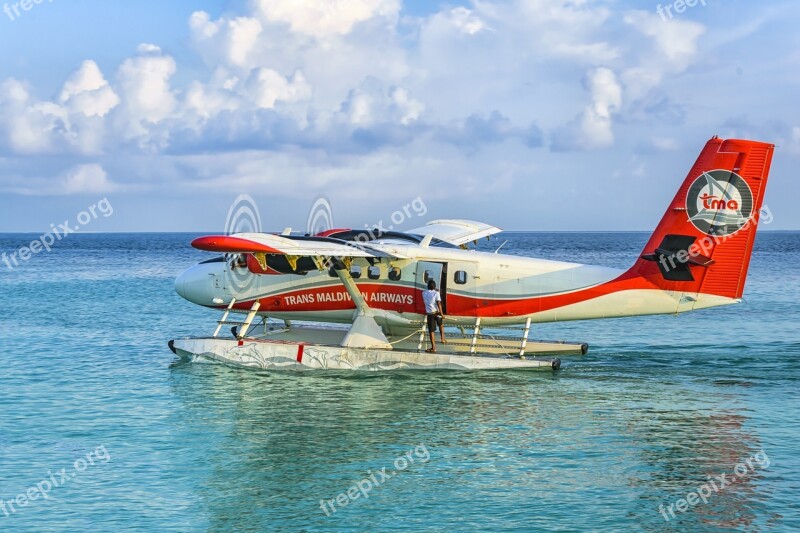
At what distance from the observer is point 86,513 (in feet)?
42.2

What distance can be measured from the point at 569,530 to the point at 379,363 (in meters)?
10.8

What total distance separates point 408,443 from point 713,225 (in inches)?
372

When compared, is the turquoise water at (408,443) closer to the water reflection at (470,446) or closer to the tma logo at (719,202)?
the water reflection at (470,446)

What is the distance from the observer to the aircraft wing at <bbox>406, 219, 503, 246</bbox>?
25.9 m

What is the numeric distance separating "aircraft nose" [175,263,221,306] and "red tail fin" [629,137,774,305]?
11743 millimetres

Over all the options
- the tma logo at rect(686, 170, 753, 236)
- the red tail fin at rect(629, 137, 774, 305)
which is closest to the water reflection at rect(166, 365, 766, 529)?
the red tail fin at rect(629, 137, 774, 305)

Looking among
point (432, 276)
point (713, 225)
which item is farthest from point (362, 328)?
point (713, 225)

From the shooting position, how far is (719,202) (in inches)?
795

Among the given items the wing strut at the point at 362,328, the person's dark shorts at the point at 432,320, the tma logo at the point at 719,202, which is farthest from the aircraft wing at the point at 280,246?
the tma logo at the point at 719,202

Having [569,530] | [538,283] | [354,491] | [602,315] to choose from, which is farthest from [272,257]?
[569,530]

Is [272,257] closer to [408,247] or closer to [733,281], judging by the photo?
[408,247]

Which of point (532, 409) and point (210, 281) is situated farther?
point (210, 281)

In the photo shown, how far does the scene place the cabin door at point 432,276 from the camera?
2245 cm

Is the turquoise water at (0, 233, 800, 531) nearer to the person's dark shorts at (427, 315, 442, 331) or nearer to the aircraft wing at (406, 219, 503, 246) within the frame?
the person's dark shorts at (427, 315, 442, 331)
